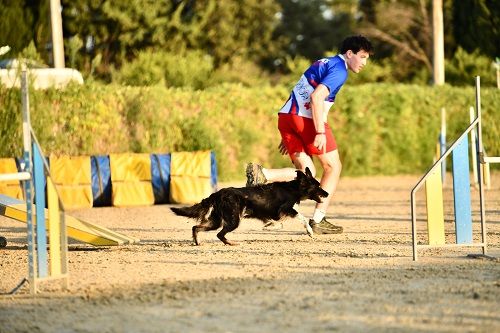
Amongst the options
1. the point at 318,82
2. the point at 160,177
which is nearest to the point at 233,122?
the point at 160,177

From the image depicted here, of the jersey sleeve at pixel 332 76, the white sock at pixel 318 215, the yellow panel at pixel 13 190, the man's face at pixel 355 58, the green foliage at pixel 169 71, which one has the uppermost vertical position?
the green foliage at pixel 169 71

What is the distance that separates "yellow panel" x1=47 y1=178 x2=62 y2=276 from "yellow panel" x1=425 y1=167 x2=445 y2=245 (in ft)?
9.75

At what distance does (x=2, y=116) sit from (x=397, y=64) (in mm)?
24337

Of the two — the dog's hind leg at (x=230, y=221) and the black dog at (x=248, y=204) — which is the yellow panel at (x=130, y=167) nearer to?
the black dog at (x=248, y=204)

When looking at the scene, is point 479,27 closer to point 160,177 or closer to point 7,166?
point 160,177

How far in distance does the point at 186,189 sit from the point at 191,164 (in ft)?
1.59

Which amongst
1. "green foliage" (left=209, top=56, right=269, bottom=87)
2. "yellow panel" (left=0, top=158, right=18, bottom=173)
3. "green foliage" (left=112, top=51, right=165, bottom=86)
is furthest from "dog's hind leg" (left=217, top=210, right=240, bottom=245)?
"green foliage" (left=209, top=56, right=269, bottom=87)

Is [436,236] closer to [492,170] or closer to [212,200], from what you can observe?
[212,200]

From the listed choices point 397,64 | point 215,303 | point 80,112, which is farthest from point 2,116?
point 397,64

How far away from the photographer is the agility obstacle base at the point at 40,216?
7.16m

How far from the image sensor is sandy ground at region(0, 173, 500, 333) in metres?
5.86

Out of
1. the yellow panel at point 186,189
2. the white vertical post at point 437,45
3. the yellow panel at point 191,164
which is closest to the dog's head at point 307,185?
the yellow panel at point 186,189

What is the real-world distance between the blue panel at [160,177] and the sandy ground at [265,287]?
540 cm

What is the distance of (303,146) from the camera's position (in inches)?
409
